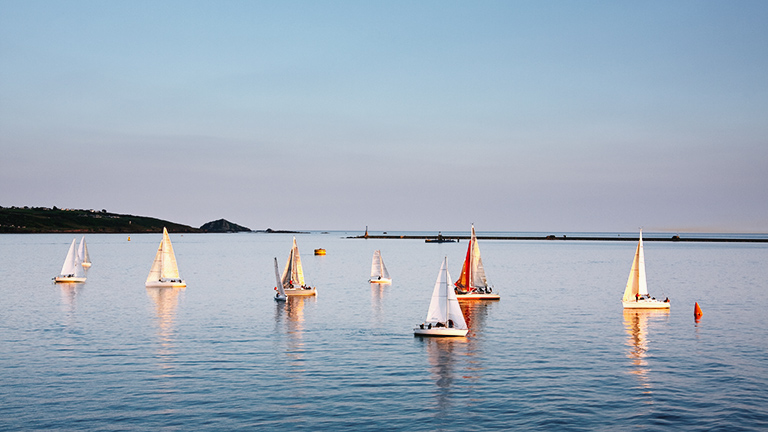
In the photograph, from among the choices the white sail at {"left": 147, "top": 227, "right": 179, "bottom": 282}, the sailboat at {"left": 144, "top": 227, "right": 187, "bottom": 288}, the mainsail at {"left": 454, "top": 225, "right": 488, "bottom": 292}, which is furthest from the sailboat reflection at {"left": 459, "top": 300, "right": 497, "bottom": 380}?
the white sail at {"left": 147, "top": 227, "right": 179, "bottom": 282}

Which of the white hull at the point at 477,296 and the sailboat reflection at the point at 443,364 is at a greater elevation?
the white hull at the point at 477,296

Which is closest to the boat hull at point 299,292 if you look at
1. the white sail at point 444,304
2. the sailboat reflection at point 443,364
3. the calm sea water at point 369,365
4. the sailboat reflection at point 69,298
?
the calm sea water at point 369,365

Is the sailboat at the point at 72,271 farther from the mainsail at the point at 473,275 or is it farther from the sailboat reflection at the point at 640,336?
the sailboat reflection at the point at 640,336

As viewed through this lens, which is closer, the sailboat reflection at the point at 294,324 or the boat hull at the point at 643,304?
the sailboat reflection at the point at 294,324

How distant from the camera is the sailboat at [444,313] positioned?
50.0m

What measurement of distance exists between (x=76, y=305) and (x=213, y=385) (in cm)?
4513

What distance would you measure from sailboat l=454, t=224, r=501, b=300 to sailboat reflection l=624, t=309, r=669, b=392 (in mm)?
17255

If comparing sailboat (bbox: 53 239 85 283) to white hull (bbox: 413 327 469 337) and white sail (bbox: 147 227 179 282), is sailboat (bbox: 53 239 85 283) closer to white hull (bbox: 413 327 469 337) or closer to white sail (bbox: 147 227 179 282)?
white sail (bbox: 147 227 179 282)

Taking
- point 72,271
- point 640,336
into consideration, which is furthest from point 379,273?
point 640,336

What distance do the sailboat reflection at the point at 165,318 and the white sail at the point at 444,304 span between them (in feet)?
65.5

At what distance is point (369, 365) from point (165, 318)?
98.3 feet

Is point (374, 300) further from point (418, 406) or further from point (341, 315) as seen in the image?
point (418, 406)

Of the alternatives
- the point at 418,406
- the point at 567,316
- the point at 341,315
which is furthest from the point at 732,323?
the point at 418,406

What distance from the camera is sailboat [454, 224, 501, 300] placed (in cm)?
7950
